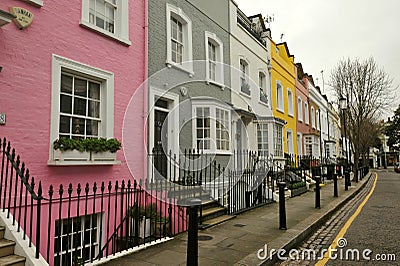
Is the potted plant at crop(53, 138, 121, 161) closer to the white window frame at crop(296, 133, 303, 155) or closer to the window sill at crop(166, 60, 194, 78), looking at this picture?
the window sill at crop(166, 60, 194, 78)

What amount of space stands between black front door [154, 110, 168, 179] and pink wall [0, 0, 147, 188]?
147cm

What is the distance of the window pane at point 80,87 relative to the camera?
7045mm

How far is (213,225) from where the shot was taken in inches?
302

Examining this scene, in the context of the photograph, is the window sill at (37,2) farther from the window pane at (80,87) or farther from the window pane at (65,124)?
the window pane at (65,124)

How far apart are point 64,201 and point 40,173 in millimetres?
717

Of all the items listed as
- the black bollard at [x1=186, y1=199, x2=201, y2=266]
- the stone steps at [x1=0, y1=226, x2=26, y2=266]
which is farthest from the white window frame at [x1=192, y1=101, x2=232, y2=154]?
the stone steps at [x1=0, y1=226, x2=26, y2=266]

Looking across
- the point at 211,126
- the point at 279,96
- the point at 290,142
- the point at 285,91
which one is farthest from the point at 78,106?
the point at 290,142

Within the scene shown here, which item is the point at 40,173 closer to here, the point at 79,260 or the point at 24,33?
the point at 79,260

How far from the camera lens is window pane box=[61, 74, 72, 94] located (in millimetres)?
6725

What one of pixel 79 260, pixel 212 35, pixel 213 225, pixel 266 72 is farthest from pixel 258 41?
A: pixel 79 260

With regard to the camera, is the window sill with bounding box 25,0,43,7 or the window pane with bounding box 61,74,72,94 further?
the window pane with bounding box 61,74,72,94

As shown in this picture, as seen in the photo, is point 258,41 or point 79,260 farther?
point 258,41

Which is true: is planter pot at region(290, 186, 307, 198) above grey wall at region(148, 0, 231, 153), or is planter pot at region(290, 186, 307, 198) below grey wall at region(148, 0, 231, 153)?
below

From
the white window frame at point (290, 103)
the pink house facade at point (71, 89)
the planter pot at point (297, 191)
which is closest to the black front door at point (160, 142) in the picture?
the pink house facade at point (71, 89)
